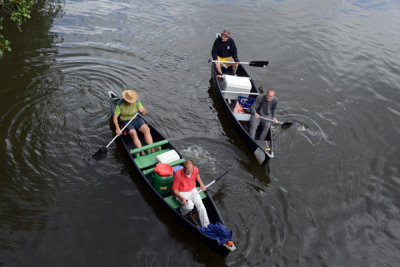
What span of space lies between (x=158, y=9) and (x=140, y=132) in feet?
45.6

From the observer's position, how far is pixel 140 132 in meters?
9.70

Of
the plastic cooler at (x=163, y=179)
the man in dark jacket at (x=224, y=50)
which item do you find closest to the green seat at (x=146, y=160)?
the plastic cooler at (x=163, y=179)

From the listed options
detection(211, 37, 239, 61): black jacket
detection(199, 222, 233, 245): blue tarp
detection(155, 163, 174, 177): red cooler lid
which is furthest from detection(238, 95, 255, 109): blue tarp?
detection(199, 222, 233, 245): blue tarp

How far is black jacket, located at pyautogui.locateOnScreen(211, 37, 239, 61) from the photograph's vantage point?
1351 cm

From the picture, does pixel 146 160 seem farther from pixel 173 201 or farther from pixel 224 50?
pixel 224 50

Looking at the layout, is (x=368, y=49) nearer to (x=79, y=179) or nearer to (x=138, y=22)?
(x=138, y=22)

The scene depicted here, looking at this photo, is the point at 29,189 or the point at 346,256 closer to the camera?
the point at 346,256

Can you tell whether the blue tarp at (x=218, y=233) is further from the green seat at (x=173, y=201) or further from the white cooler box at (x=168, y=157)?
the white cooler box at (x=168, y=157)

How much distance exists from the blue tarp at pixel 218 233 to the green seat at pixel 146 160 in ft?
8.95

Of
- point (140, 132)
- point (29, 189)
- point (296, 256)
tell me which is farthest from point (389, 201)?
point (29, 189)

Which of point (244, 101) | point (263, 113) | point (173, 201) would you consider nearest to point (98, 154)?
point (173, 201)

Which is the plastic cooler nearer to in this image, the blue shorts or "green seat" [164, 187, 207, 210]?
"green seat" [164, 187, 207, 210]

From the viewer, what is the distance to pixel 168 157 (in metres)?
8.23

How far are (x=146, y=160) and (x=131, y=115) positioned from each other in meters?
1.70
